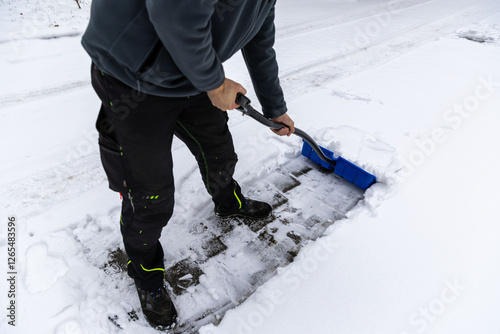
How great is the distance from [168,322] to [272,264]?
0.56 metres

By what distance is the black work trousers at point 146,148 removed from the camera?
993mm

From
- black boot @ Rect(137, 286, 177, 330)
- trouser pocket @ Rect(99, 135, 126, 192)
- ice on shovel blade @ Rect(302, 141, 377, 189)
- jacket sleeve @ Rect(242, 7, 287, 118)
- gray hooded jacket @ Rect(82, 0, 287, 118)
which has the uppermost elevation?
gray hooded jacket @ Rect(82, 0, 287, 118)

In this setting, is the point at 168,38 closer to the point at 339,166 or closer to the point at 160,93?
the point at 160,93

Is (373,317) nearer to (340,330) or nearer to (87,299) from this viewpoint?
(340,330)

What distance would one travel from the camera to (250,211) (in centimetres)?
174

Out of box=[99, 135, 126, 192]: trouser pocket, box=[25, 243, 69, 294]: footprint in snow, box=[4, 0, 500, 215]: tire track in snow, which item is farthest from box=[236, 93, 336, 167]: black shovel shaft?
box=[25, 243, 69, 294]: footprint in snow

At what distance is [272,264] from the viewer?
1553mm

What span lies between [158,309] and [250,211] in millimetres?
693

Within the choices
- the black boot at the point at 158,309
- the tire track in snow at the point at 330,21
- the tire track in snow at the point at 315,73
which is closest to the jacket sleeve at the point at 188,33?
the black boot at the point at 158,309

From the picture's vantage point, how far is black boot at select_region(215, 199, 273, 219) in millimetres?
1725

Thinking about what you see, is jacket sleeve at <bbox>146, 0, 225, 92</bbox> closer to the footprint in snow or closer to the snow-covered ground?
the snow-covered ground

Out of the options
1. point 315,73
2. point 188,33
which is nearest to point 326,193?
point 188,33

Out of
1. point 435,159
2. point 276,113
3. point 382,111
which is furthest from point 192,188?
point 382,111

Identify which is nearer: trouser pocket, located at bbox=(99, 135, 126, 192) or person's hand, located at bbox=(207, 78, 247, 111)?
person's hand, located at bbox=(207, 78, 247, 111)
